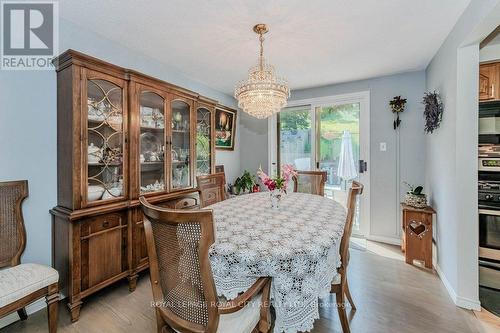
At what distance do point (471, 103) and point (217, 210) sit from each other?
230cm

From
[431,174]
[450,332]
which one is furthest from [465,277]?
[431,174]

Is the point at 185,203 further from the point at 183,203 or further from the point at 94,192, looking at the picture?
the point at 94,192

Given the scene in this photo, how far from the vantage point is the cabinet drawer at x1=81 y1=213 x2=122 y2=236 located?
1.86 m

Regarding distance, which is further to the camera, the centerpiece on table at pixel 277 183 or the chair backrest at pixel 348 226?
the centerpiece on table at pixel 277 183

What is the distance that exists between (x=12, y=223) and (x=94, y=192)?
1.82 ft

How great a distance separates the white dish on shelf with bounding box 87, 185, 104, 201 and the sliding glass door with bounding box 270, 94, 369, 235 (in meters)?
2.91

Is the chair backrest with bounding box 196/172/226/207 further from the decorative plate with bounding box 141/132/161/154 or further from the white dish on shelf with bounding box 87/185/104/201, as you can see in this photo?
the white dish on shelf with bounding box 87/185/104/201

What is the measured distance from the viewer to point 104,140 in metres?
2.10

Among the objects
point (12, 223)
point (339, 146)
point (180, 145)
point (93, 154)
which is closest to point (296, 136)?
point (339, 146)

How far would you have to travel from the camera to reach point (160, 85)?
248 cm

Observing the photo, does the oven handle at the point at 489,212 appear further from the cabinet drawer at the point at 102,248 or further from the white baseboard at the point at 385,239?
the cabinet drawer at the point at 102,248

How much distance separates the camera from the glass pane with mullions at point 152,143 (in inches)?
96.3

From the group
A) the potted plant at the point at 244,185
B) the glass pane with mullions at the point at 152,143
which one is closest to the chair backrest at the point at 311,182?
the potted plant at the point at 244,185

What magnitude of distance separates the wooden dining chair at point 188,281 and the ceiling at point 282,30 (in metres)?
1.69
